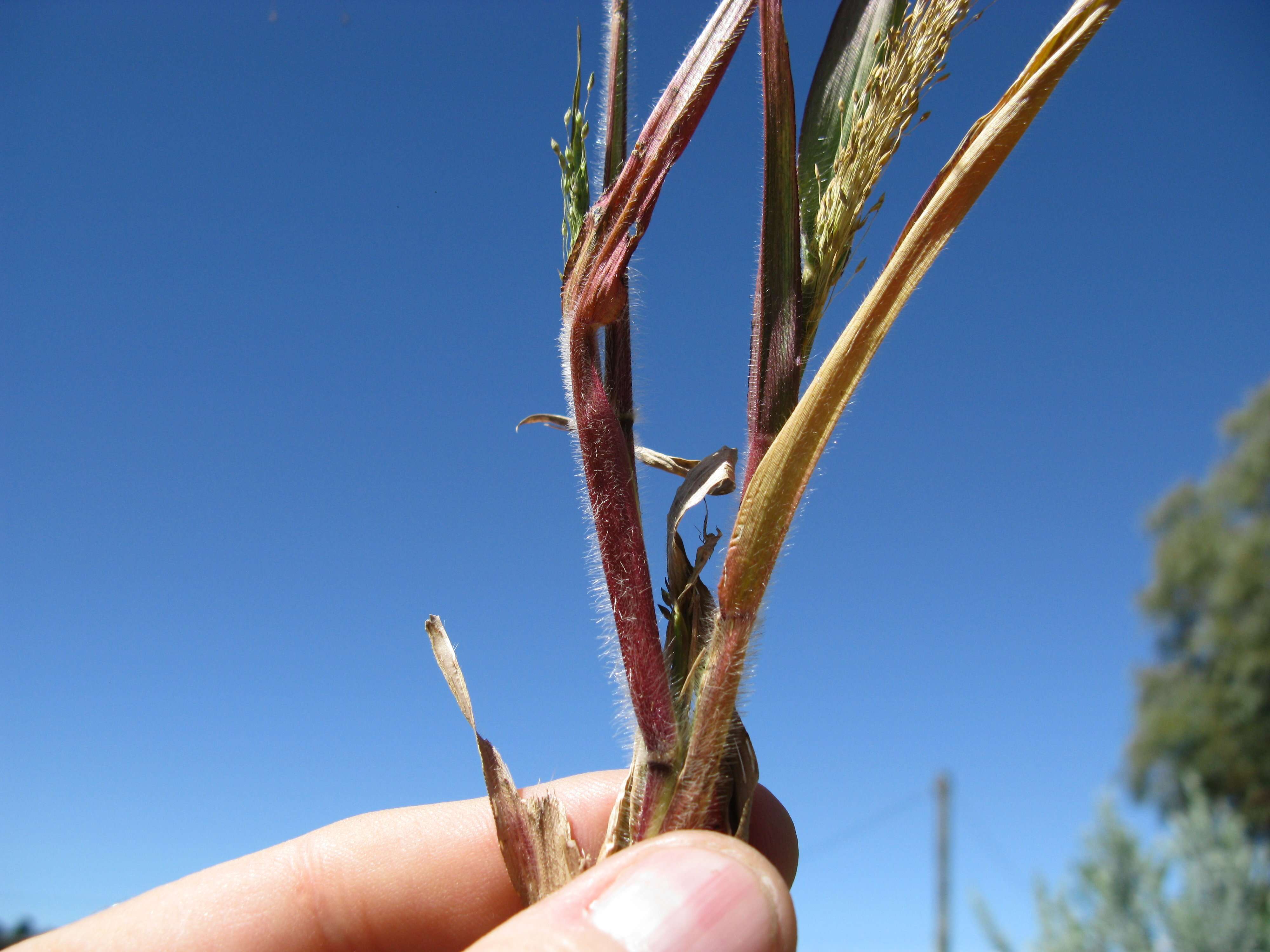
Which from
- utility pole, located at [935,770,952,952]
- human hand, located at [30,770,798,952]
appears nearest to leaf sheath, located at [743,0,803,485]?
human hand, located at [30,770,798,952]

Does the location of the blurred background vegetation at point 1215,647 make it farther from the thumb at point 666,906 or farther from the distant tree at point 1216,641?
the thumb at point 666,906

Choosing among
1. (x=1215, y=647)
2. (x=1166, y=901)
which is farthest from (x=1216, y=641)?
(x=1166, y=901)

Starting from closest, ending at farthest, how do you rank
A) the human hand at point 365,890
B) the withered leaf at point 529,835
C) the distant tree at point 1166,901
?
the withered leaf at point 529,835, the human hand at point 365,890, the distant tree at point 1166,901

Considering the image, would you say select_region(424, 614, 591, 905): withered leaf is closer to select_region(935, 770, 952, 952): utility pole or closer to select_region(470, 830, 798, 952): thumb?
select_region(470, 830, 798, 952): thumb

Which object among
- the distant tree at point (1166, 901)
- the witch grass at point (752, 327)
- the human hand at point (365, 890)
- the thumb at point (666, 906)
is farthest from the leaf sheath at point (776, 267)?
the distant tree at point (1166, 901)

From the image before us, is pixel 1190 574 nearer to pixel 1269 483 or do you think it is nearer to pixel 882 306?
pixel 1269 483

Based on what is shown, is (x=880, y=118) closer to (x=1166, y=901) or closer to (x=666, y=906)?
(x=666, y=906)

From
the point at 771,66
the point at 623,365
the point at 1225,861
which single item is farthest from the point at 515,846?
the point at 1225,861
